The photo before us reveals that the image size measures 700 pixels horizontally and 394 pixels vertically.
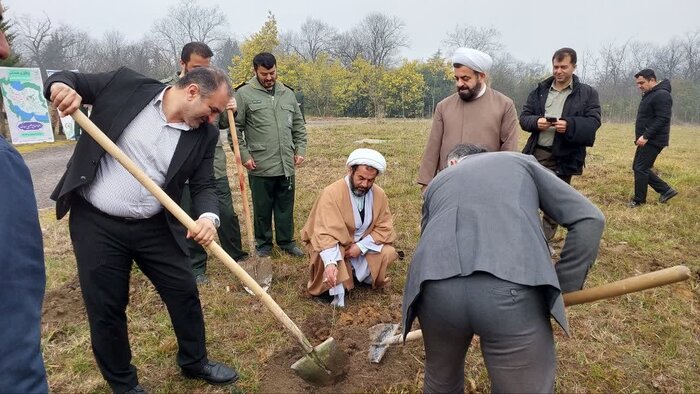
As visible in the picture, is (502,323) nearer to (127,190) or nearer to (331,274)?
(127,190)

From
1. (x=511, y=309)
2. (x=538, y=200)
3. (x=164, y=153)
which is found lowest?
(x=511, y=309)

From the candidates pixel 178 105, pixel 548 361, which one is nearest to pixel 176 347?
pixel 178 105

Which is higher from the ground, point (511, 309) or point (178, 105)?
point (178, 105)

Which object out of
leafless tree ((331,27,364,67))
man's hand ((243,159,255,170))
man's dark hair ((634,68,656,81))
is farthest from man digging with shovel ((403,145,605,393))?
leafless tree ((331,27,364,67))

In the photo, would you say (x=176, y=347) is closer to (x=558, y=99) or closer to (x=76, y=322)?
(x=76, y=322)

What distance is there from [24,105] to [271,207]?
360 inches

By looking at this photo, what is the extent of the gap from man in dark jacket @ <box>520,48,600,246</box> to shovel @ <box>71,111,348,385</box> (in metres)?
2.58

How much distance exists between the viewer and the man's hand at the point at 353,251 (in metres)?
3.78

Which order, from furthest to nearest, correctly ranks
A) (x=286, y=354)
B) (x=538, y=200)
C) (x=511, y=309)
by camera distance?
(x=286, y=354) < (x=538, y=200) < (x=511, y=309)

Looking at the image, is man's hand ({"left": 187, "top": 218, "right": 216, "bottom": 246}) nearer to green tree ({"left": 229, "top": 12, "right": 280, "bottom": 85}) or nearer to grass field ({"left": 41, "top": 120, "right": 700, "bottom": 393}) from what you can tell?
grass field ({"left": 41, "top": 120, "right": 700, "bottom": 393})

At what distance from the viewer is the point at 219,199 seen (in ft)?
13.9

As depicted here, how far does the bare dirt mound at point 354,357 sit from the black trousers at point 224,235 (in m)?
1.19

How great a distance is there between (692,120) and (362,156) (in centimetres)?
3623

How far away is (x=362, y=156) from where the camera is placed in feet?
11.6
